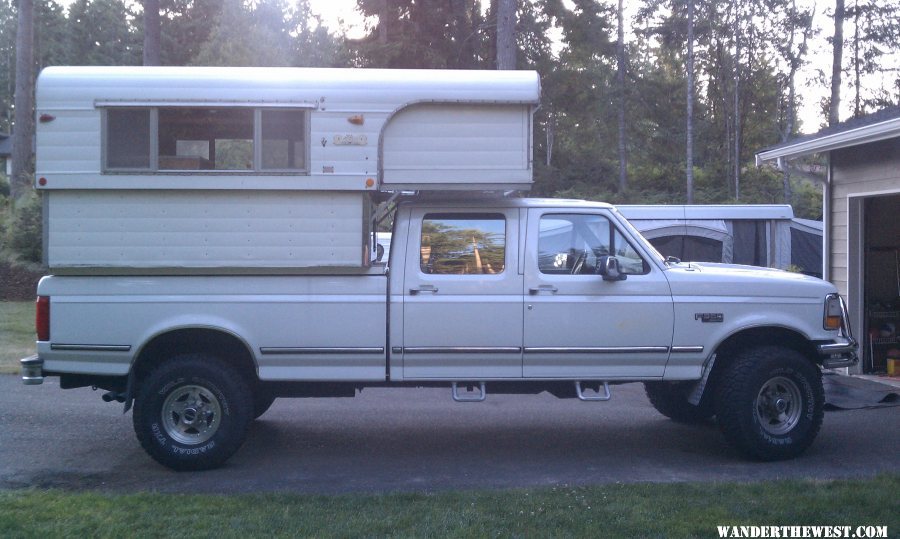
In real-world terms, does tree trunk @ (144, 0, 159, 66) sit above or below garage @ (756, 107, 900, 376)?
above

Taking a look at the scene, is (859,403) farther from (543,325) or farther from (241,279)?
(241,279)

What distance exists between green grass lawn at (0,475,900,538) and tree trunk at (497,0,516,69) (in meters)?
12.6

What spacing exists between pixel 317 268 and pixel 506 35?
39.1 feet

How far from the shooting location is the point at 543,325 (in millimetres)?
7137

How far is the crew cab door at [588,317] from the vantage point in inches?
282

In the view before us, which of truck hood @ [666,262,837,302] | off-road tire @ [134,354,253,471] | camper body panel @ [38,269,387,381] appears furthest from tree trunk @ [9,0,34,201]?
truck hood @ [666,262,837,302]

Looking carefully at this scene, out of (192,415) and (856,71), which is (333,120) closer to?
(192,415)

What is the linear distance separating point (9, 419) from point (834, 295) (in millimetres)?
7895

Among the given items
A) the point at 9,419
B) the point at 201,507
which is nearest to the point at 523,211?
the point at 201,507

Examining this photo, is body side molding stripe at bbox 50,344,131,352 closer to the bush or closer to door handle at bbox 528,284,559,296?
door handle at bbox 528,284,559,296

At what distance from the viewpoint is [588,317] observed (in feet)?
23.5

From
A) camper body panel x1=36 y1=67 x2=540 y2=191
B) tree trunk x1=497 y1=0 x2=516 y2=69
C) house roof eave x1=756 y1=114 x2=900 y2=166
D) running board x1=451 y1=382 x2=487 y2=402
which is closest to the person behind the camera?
camper body panel x1=36 y1=67 x2=540 y2=191

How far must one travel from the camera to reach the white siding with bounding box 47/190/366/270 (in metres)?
6.88

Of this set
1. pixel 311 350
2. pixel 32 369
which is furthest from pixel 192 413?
pixel 32 369
